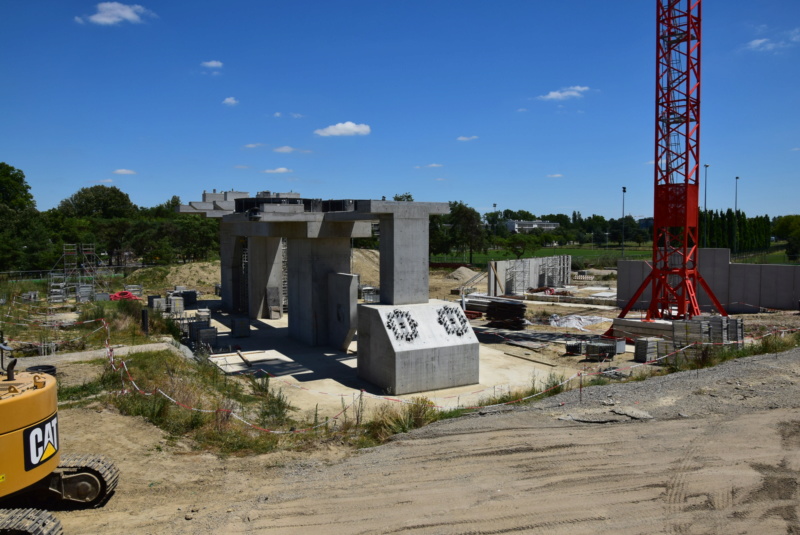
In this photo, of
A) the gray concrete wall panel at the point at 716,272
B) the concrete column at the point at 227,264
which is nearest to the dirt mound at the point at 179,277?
the concrete column at the point at 227,264

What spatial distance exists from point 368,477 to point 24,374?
481cm

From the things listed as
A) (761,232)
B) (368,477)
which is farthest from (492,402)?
(761,232)

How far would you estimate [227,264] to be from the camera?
113 feet

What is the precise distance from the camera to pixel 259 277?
105 ft

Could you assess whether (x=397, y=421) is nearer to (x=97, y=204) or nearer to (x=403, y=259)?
(x=403, y=259)

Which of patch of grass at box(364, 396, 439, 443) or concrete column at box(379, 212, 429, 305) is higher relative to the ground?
concrete column at box(379, 212, 429, 305)

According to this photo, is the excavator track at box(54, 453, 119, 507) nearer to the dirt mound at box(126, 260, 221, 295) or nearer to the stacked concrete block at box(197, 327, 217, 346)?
the stacked concrete block at box(197, 327, 217, 346)

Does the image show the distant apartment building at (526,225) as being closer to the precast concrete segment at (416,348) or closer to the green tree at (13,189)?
the green tree at (13,189)

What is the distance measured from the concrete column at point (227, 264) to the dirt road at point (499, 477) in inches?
905

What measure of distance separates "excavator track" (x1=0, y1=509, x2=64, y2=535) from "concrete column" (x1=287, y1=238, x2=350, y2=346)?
58.5 ft

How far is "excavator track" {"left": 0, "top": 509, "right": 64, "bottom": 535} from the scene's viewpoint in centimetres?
599

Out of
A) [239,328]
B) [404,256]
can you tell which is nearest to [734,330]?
[404,256]

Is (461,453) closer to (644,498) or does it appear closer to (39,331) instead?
(644,498)

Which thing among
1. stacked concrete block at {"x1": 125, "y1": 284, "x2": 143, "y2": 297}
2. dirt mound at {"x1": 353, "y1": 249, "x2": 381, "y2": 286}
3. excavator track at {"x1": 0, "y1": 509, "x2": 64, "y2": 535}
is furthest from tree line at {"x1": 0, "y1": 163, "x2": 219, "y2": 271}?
excavator track at {"x1": 0, "y1": 509, "x2": 64, "y2": 535}
